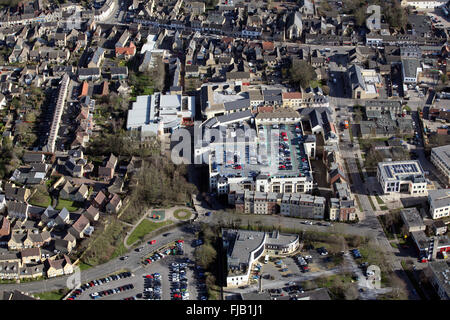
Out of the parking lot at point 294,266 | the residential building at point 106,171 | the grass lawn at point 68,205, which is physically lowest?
the grass lawn at point 68,205

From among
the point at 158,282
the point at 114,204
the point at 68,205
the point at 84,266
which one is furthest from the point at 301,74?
the point at 84,266

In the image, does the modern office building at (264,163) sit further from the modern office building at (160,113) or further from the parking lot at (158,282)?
the parking lot at (158,282)

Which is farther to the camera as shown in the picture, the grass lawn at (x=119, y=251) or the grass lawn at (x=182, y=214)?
the grass lawn at (x=182, y=214)

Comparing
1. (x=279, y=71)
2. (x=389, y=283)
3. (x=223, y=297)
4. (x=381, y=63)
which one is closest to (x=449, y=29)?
(x=381, y=63)

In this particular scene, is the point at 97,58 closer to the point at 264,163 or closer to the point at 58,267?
the point at 264,163

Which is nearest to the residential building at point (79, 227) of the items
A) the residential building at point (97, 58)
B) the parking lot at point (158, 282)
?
the parking lot at point (158, 282)

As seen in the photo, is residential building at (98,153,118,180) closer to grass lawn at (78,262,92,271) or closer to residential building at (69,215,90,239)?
residential building at (69,215,90,239)

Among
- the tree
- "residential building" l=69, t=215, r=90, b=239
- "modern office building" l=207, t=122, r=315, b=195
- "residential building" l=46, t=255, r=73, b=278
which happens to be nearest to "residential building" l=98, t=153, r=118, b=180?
"residential building" l=69, t=215, r=90, b=239
